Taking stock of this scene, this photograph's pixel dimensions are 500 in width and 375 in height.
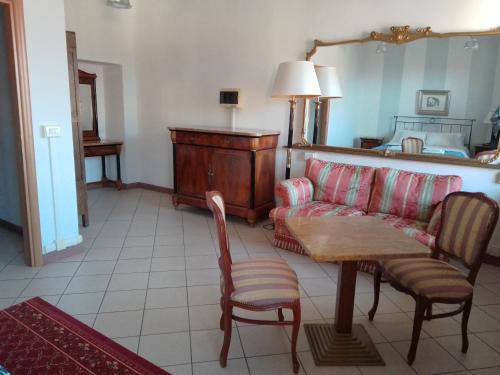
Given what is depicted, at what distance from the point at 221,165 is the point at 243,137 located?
466mm

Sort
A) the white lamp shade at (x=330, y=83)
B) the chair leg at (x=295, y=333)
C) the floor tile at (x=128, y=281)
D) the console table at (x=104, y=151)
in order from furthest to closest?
1. the console table at (x=104, y=151)
2. the white lamp shade at (x=330, y=83)
3. the floor tile at (x=128, y=281)
4. the chair leg at (x=295, y=333)

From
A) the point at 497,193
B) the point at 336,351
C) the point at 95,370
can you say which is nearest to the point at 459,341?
the point at 336,351

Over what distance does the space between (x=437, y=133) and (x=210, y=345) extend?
2.83 meters

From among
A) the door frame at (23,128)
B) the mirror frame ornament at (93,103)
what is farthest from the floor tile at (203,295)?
the mirror frame ornament at (93,103)

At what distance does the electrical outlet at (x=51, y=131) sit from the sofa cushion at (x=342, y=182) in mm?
2397

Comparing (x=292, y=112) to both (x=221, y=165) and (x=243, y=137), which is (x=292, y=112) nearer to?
(x=243, y=137)

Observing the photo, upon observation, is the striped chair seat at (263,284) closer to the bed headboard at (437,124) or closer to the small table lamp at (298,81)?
the small table lamp at (298,81)

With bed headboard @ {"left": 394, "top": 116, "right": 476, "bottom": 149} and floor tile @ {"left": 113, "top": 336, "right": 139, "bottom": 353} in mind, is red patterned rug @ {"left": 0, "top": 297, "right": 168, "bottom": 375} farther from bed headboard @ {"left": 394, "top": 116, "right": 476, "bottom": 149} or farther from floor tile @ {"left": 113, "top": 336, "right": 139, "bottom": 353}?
bed headboard @ {"left": 394, "top": 116, "right": 476, "bottom": 149}

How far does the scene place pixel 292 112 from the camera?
4082 millimetres

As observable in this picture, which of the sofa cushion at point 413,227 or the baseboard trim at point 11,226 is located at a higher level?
the sofa cushion at point 413,227

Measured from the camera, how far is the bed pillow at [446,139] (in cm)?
344

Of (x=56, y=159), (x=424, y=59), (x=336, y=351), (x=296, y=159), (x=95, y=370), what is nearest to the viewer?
(x=95, y=370)

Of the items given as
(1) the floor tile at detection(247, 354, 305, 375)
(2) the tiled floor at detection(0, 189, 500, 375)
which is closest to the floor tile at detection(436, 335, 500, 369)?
(2) the tiled floor at detection(0, 189, 500, 375)

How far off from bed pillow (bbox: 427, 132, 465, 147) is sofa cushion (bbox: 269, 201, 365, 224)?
980mm
